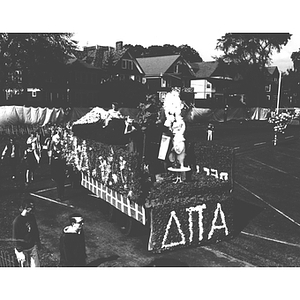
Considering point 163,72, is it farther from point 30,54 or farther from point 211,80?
point 211,80

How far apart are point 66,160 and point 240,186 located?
7.35m

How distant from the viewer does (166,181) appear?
34.1 feet

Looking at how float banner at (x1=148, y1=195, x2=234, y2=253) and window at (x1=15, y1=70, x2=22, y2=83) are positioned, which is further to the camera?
window at (x1=15, y1=70, x2=22, y2=83)

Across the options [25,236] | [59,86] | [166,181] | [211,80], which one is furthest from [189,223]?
[211,80]

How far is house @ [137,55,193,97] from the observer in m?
39.7

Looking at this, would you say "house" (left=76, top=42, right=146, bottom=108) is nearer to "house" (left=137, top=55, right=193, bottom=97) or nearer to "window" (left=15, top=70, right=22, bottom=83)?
"house" (left=137, top=55, right=193, bottom=97)

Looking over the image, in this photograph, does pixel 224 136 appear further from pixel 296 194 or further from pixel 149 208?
pixel 149 208

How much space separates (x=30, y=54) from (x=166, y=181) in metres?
30.5

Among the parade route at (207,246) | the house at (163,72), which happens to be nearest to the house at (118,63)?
the house at (163,72)

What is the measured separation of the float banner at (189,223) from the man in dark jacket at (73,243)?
210 cm

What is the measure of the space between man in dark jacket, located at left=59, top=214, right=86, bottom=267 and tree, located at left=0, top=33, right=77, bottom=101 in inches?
1151

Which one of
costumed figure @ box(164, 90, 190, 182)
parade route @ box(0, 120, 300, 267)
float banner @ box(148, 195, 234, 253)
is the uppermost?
costumed figure @ box(164, 90, 190, 182)

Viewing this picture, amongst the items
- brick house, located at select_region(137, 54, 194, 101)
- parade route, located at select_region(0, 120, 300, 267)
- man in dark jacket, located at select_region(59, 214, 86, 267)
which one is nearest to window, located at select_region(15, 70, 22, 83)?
brick house, located at select_region(137, 54, 194, 101)

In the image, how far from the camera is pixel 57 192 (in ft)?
47.8
